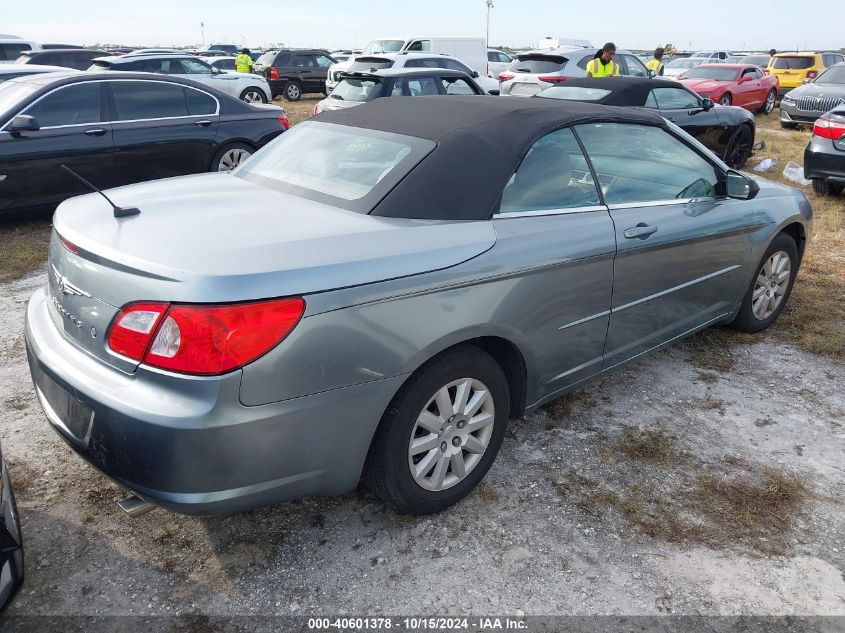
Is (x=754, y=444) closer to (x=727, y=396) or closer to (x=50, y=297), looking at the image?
(x=727, y=396)

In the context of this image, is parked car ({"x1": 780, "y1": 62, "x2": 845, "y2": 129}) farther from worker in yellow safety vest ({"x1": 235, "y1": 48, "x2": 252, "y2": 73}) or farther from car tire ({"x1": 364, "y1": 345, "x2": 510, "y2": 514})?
worker in yellow safety vest ({"x1": 235, "y1": 48, "x2": 252, "y2": 73})

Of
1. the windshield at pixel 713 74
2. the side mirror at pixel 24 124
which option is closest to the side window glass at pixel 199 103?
the side mirror at pixel 24 124

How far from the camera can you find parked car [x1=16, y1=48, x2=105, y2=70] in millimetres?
14398

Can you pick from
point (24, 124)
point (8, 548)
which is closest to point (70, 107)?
point (24, 124)

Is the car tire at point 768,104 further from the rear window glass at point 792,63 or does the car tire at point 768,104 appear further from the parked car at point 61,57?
the parked car at point 61,57

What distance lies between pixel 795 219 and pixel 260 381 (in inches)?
152

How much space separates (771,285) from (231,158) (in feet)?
19.0

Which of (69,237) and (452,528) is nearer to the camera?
(69,237)

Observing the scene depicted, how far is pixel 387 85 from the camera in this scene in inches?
394

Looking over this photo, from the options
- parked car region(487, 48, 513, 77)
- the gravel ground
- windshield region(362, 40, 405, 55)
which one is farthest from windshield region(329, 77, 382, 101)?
parked car region(487, 48, 513, 77)

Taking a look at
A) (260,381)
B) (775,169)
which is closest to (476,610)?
(260,381)

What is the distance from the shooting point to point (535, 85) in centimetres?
1363

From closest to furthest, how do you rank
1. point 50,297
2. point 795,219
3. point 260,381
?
point 260,381
point 50,297
point 795,219

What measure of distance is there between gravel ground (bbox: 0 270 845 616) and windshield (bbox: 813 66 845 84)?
13228mm
